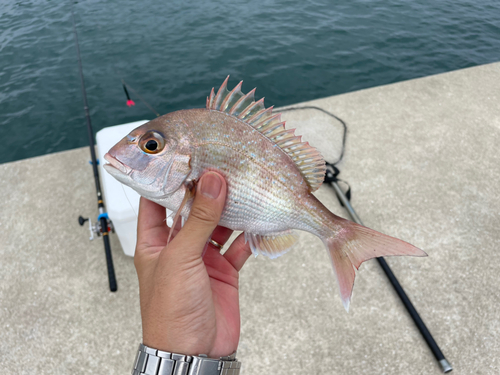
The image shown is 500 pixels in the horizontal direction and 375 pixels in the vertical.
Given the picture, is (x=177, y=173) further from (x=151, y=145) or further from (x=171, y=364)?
(x=171, y=364)

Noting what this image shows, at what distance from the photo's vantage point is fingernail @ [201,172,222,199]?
1359 millimetres

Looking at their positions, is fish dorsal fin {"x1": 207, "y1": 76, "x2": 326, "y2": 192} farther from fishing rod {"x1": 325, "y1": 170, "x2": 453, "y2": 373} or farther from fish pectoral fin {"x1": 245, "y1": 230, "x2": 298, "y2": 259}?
fishing rod {"x1": 325, "y1": 170, "x2": 453, "y2": 373}

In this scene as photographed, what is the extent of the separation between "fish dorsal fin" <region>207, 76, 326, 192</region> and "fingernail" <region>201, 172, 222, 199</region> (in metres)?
0.33

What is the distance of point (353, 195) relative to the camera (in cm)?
341

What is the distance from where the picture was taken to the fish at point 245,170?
4.56 feet

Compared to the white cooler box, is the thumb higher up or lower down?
higher up

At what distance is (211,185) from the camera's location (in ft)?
4.51

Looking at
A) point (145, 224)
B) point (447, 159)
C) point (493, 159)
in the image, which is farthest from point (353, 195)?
point (145, 224)

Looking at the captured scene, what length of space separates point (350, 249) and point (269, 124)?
759mm

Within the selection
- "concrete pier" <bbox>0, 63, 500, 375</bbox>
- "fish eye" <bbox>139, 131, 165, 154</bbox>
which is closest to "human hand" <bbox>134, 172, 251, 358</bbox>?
"fish eye" <bbox>139, 131, 165, 154</bbox>

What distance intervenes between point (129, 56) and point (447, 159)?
23.3 feet

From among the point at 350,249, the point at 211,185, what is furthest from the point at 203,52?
the point at 350,249

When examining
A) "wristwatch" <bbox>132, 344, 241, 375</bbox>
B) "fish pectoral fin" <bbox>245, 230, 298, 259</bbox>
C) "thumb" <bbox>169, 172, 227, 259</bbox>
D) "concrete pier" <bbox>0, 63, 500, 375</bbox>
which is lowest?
"concrete pier" <bbox>0, 63, 500, 375</bbox>

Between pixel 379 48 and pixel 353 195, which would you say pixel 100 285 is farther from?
pixel 379 48
